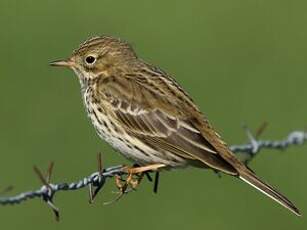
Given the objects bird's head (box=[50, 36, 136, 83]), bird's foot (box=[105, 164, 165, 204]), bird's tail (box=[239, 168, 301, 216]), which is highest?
bird's head (box=[50, 36, 136, 83])

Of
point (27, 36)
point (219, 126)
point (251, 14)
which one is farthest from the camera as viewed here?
point (251, 14)

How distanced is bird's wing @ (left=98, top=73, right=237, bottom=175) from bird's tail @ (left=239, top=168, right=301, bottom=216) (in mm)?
200

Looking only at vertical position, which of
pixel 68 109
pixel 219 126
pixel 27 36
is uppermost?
pixel 27 36

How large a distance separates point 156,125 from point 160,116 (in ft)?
0.28

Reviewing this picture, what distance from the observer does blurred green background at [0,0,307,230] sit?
49.1ft

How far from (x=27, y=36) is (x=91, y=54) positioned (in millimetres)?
11208

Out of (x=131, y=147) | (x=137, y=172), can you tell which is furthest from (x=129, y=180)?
(x=131, y=147)

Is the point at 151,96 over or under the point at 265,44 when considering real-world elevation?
under

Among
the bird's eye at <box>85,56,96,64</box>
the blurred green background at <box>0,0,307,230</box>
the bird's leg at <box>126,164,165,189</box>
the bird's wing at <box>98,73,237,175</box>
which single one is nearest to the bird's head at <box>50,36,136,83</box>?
the bird's eye at <box>85,56,96,64</box>

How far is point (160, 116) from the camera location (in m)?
9.58

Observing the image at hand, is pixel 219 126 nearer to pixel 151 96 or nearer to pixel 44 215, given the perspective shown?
pixel 44 215

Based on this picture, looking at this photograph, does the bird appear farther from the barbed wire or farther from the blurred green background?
the blurred green background

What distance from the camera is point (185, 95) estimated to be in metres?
9.77

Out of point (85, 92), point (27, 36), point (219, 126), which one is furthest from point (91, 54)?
point (27, 36)
